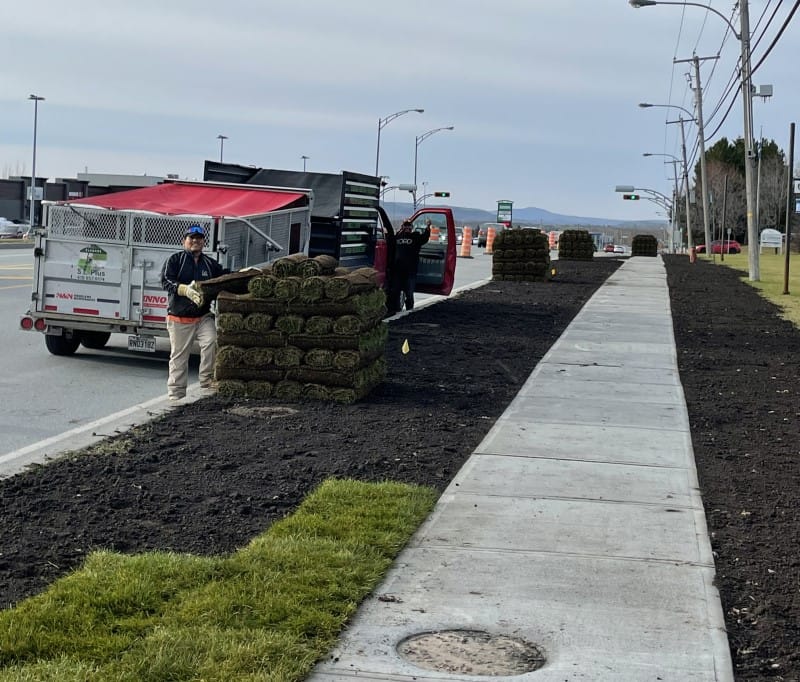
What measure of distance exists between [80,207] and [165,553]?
8.76m

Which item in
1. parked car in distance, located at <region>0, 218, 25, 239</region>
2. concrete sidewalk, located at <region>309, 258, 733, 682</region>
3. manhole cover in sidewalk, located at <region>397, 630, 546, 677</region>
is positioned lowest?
manhole cover in sidewalk, located at <region>397, 630, 546, 677</region>

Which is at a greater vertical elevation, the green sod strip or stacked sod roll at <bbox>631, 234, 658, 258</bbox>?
stacked sod roll at <bbox>631, 234, 658, 258</bbox>

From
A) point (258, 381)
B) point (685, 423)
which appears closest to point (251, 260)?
point (258, 381)

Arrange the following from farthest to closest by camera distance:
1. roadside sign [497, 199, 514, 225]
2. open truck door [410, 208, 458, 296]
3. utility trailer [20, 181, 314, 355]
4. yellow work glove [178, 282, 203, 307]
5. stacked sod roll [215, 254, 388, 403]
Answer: roadside sign [497, 199, 514, 225] → open truck door [410, 208, 458, 296] → utility trailer [20, 181, 314, 355] → yellow work glove [178, 282, 203, 307] → stacked sod roll [215, 254, 388, 403]

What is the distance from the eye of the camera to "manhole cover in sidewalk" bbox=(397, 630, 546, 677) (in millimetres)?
4695

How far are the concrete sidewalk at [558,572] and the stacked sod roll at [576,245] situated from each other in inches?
1922

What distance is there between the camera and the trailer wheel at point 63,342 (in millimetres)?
14578

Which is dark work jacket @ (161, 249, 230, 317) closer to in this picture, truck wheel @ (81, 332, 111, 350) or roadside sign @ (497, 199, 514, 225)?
truck wheel @ (81, 332, 111, 350)

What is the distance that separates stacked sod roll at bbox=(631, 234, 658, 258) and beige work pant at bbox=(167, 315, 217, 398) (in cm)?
6939

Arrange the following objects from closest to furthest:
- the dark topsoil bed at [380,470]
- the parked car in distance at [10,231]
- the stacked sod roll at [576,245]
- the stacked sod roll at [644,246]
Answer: the dark topsoil bed at [380,470], the stacked sod roll at [576,245], the parked car in distance at [10,231], the stacked sod roll at [644,246]

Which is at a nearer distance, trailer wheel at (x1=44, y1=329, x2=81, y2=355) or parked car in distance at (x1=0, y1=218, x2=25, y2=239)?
trailer wheel at (x1=44, y1=329, x2=81, y2=355)

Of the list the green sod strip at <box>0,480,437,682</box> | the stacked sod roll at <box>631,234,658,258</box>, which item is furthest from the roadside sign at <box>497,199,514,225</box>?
the green sod strip at <box>0,480,437,682</box>

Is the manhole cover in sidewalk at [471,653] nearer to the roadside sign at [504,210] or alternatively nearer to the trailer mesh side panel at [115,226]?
the trailer mesh side panel at [115,226]

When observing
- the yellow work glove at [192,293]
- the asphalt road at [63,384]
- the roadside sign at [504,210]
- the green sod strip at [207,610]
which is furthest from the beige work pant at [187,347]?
the roadside sign at [504,210]
